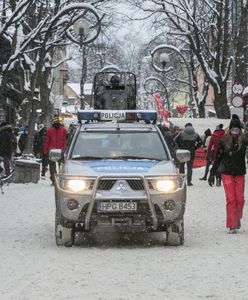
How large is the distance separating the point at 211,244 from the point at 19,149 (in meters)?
20.7

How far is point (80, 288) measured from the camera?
783 centimetres

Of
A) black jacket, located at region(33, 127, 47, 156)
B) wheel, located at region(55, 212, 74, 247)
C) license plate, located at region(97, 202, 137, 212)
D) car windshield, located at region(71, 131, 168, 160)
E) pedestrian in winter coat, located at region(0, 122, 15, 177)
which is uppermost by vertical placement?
car windshield, located at region(71, 131, 168, 160)

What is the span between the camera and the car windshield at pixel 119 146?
11.3 m

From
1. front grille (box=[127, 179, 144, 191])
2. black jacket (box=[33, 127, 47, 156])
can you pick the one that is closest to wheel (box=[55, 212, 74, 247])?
front grille (box=[127, 179, 144, 191])

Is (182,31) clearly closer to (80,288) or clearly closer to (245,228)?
(245,228)

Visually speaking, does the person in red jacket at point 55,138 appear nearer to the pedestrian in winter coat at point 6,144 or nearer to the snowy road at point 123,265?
the pedestrian in winter coat at point 6,144

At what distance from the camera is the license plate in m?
10.2

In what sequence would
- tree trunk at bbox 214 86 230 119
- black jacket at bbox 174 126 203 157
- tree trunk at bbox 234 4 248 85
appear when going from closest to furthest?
1. black jacket at bbox 174 126 203 157
2. tree trunk at bbox 234 4 248 85
3. tree trunk at bbox 214 86 230 119

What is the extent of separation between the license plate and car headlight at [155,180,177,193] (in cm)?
40

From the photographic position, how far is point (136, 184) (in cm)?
1034

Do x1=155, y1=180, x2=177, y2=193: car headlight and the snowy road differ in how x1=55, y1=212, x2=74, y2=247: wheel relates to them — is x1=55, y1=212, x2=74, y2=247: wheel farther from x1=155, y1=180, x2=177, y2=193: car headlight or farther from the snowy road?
x1=155, y1=180, x2=177, y2=193: car headlight

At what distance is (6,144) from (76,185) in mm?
12104

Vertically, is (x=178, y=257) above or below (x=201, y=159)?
above

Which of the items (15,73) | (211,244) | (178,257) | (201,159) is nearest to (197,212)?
(211,244)
